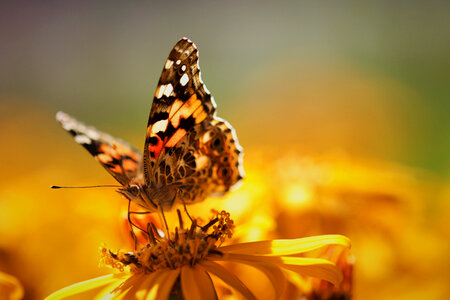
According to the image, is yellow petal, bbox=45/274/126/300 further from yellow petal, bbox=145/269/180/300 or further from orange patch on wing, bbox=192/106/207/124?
orange patch on wing, bbox=192/106/207/124

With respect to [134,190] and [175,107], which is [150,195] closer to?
[134,190]

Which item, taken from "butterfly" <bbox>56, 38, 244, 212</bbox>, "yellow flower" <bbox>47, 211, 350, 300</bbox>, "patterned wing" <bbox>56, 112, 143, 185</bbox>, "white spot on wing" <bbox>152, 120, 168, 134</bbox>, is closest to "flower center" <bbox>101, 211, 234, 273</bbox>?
"yellow flower" <bbox>47, 211, 350, 300</bbox>

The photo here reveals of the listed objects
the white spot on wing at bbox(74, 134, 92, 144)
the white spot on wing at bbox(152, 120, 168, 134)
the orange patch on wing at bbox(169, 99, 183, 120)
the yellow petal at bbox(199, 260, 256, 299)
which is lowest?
the yellow petal at bbox(199, 260, 256, 299)

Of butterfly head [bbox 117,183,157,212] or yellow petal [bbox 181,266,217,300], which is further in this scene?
butterfly head [bbox 117,183,157,212]

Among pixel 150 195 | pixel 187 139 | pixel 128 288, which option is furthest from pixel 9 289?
pixel 187 139

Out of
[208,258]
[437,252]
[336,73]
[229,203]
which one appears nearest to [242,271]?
[208,258]

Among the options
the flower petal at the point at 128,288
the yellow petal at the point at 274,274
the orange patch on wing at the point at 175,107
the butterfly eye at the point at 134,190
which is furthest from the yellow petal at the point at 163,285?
the orange patch on wing at the point at 175,107
